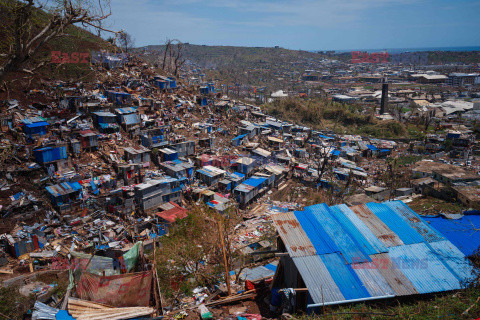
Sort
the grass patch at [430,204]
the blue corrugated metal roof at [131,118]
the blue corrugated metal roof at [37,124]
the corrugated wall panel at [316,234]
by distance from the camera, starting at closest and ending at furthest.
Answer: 1. the corrugated wall panel at [316,234]
2. the grass patch at [430,204]
3. the blue corrugated metal roof at [37,124]
4. the blue corrugated metal roof at [131,118]

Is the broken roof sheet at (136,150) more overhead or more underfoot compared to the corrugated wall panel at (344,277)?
more underfoot

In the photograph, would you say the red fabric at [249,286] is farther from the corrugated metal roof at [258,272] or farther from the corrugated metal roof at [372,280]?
the corrugated metal roof at [372,280]

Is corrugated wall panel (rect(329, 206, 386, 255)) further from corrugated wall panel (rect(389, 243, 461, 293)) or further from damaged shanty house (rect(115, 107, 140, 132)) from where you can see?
damaged shanty house (rect(115, 107, 140, 132))

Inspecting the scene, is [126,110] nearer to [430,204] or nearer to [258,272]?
[258,272]

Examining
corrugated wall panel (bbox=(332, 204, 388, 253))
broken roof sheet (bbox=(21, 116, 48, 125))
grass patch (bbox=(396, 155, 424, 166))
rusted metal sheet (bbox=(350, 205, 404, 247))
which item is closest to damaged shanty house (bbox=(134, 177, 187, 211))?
broken roof sheet (bbox=(21, 116, 48, 125))

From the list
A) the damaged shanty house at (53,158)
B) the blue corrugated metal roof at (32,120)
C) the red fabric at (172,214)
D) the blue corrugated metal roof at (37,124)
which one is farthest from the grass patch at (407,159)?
the blue corrugated metal roof at (32,120)

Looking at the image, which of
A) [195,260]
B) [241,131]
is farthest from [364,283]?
[241,131]
